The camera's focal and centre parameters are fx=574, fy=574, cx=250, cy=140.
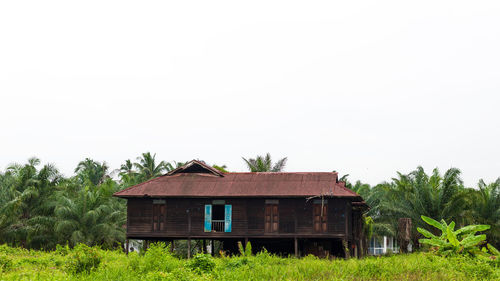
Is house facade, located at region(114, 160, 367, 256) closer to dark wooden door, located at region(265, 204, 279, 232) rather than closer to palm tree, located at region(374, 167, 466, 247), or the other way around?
dark wooden door, located at region(265, 204, 279, 232)

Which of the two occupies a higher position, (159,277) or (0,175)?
(0,175)

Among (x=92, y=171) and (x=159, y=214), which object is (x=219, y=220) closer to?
(x=159, y=214)

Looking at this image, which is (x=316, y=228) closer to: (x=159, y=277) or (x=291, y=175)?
(x=291, y=175)

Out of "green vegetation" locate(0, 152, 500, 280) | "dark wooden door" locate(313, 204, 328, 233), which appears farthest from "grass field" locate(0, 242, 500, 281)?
"dark wooden door" locate(313, 204, 328, 233)

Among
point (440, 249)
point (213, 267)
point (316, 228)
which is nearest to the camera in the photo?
point (213, 267)

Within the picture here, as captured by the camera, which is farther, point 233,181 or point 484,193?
point 484,193

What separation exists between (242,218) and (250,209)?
1.95ft

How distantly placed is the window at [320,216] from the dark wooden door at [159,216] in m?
7.58

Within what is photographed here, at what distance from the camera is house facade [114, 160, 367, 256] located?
27.6 meters

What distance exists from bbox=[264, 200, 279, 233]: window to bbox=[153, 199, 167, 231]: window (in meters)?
5.20

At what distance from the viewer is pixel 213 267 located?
60.3 feet

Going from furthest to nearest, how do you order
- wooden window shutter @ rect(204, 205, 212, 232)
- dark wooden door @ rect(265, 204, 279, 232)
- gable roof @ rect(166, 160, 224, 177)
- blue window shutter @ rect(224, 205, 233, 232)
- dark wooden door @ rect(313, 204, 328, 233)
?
gable roof @ rect(166, 160, 224, 177)
wooden window shutter @ rect(204, 205, 212, 232)
blue window shutter @ rect(224, 205, 233, 232)
dark wooden door @ rect(265, 204, 279, 232)
dark wooden door @ rect(313, 204, 328, 233)

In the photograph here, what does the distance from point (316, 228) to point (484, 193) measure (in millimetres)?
11283

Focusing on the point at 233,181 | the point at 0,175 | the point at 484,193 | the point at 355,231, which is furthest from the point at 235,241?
the point at 0,175
